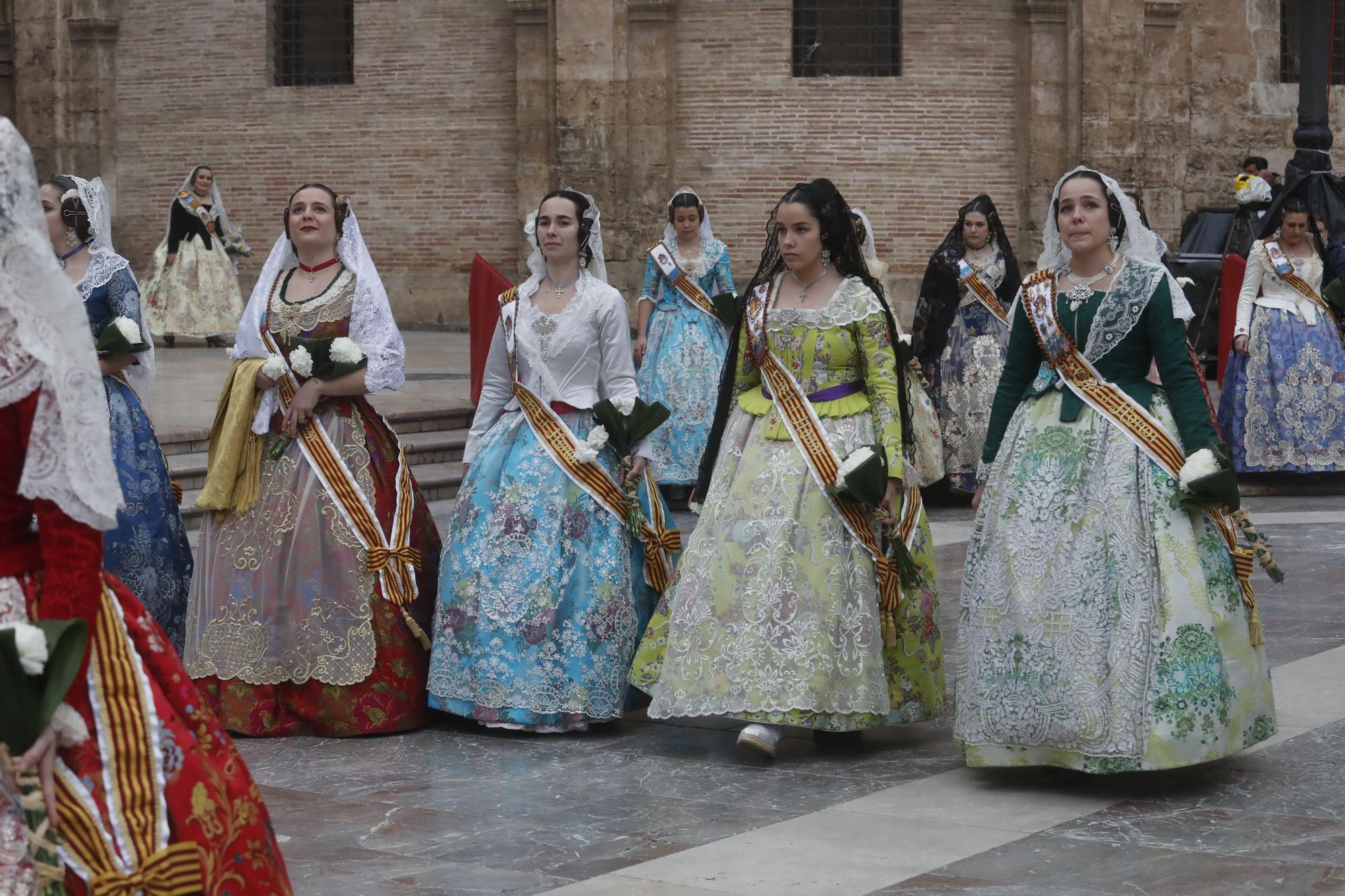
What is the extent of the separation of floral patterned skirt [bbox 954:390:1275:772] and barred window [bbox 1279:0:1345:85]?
1692cm

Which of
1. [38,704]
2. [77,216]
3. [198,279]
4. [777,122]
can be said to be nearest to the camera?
[38,704]

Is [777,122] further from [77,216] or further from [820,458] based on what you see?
[820,458]

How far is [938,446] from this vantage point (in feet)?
37.5

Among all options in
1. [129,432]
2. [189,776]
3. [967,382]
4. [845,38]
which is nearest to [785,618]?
[129,432]

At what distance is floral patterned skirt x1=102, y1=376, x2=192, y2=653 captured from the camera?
6.87 metres

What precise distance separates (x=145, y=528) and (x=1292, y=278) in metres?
8.03

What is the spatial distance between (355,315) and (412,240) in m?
15.3

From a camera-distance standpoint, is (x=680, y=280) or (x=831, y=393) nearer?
(x=831, y=393)

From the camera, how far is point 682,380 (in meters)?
12.1

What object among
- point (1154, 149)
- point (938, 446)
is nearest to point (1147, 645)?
point (938, 446)

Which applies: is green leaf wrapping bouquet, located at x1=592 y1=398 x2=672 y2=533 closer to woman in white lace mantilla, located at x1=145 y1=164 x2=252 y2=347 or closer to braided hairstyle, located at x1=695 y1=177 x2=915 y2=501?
braided hairstyle, located at x1=695 y1=177 x2=915 y2=501

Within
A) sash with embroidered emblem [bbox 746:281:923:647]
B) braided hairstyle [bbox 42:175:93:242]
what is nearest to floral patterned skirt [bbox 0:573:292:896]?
sash with embroidered emblem [bbox 746:281:923:647]

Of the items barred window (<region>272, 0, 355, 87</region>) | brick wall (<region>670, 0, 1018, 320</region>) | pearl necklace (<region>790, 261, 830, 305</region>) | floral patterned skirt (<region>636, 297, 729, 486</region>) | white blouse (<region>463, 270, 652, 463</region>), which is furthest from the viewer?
barred window (<region>272, 0, 355, 87</region>)

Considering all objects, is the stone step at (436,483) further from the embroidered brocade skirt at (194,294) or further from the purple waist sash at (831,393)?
the embroidered brocade skirt at (194,294)
